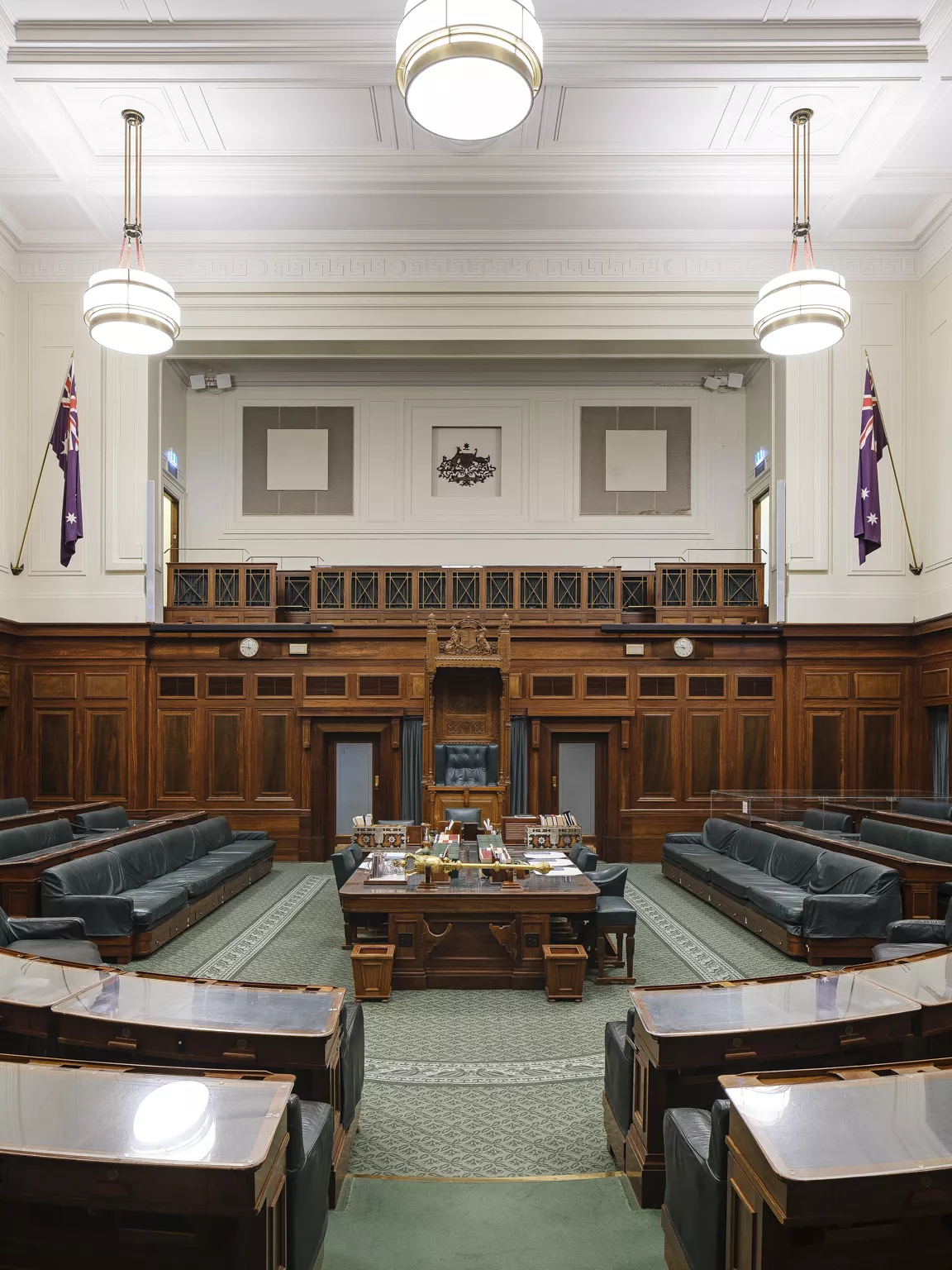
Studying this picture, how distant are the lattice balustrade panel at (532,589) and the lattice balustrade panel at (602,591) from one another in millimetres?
683

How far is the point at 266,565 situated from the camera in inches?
541

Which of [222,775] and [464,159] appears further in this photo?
[222,775]

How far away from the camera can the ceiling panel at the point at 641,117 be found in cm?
1049

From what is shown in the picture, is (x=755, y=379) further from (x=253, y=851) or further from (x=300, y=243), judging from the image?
(x=253, y=851)

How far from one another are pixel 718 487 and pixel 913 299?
4276 mm

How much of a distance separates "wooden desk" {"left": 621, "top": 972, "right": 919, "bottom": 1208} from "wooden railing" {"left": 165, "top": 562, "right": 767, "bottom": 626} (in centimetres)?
991

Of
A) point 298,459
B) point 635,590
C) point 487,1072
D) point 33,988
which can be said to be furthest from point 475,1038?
point 298,459

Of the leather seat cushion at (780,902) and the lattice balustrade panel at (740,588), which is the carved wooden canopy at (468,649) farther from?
the leather seat cushion at (780,902)

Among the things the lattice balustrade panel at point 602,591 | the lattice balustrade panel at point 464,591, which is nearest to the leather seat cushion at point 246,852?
the lattice balustrade panel at point 464,591

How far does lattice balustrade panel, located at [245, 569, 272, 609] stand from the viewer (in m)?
13.7

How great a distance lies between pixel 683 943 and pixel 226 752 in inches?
299

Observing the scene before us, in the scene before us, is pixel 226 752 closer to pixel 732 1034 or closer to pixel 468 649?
pixel 468 649

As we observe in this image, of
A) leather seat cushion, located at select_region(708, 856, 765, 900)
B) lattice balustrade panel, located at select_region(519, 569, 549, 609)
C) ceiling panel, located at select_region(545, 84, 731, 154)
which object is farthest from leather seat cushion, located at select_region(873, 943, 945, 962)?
ceiling panel, located at select_region(545, 84, 731, 154)

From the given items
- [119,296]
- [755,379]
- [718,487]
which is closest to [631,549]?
[718,487]
